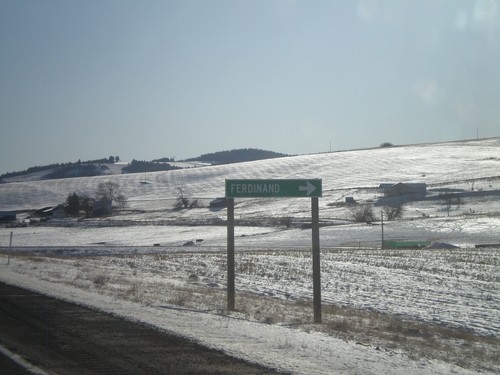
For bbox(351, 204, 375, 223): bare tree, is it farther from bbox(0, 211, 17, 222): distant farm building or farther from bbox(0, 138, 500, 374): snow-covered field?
bbox(0, 211, 17, 222): distant farm building

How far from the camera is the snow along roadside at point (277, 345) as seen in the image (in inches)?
326

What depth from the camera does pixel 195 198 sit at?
118 meters

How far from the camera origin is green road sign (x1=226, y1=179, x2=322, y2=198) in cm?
1425

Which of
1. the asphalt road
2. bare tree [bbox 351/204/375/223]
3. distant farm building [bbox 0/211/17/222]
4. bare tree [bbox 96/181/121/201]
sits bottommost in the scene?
distant farm building [bbox 0/211/17/222]

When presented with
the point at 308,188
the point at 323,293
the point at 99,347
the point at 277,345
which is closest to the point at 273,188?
the point at 308,188

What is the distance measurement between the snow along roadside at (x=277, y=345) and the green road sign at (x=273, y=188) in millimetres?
3277

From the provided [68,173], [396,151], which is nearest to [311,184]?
[396,151]

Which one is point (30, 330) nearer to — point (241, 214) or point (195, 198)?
point (241, 214)

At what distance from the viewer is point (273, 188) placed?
47.5ft

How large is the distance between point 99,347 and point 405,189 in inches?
3718

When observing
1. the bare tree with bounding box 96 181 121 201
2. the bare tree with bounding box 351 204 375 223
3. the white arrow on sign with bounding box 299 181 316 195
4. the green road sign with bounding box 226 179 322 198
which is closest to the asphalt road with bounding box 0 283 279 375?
the green road sign with bounding box 226 179 322 198

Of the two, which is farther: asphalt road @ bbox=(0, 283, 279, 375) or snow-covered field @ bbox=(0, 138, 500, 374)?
snow-covered field @ bbox=(0, 138, 500, 374)

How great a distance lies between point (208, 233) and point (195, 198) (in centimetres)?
4617

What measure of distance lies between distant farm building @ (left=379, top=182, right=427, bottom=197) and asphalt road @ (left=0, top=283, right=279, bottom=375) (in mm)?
91030
